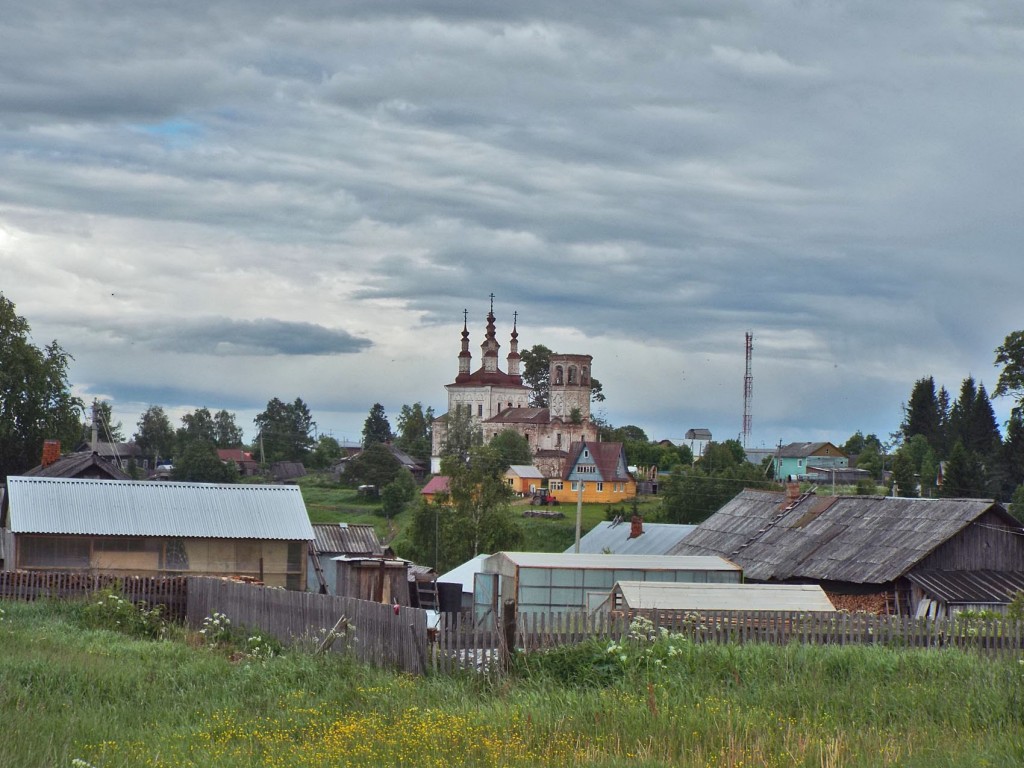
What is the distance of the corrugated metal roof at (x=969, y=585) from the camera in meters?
28.5

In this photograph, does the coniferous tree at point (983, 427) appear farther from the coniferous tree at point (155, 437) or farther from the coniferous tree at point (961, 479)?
the coniferous tree at point (155, 437)

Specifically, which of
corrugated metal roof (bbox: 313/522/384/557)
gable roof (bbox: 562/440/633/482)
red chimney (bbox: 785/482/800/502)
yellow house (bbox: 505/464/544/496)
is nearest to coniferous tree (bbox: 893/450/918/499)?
gable roof (bbox: 562/440/633/482)

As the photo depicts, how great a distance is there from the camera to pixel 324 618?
1769 cm

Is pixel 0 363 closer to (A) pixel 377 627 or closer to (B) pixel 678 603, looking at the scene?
(B) pixel 678 603

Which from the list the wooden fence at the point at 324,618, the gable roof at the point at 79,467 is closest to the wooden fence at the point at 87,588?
Answer: the wooden fence at the point at 324,618

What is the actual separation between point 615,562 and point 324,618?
14265 millimetres

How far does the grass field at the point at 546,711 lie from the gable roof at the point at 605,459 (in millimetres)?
86463

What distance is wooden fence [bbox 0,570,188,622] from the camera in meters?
23.9

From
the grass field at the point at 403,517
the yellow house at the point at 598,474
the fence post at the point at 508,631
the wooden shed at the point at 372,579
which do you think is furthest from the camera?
the yellow house at the point at 598,474

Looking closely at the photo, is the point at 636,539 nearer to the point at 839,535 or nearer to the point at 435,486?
the point at 839,535

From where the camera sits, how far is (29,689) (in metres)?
13.1

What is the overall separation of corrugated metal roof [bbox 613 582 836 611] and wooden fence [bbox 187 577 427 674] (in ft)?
24.5

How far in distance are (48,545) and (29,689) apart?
18.9 m

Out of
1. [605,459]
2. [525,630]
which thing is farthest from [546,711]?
[605,459]
